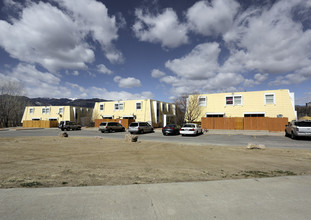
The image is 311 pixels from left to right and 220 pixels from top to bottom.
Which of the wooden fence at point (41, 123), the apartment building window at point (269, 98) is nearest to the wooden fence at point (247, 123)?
the apartment building window at point (269, 98)

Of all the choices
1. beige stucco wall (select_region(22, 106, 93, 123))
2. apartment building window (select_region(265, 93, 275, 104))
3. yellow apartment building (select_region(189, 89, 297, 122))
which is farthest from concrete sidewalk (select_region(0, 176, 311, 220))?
beige stucco wall (select_region(22, 106, 93, 123))

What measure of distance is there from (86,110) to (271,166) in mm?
54464

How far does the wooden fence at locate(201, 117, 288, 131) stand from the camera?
25316 mm

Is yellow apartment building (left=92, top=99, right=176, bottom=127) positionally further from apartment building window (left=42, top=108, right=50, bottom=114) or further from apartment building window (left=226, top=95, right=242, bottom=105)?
apartment building window (left=42, top=108, right=50, bottom=114)

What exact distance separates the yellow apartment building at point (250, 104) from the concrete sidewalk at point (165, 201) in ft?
90.3

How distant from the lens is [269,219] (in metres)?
2.94

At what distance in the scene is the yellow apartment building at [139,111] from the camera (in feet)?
121

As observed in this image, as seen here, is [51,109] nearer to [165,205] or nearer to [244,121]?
[244,121]

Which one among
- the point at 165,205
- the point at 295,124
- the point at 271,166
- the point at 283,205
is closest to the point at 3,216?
the point at 165,205

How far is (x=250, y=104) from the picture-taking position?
1155 inches

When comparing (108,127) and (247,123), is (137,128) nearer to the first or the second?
(108,127)

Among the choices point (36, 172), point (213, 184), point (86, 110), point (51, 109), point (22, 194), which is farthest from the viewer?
point (86, 110)

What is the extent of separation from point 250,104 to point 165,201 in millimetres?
30370

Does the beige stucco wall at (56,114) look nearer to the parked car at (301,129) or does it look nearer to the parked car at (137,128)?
the parked car at (137,128)
